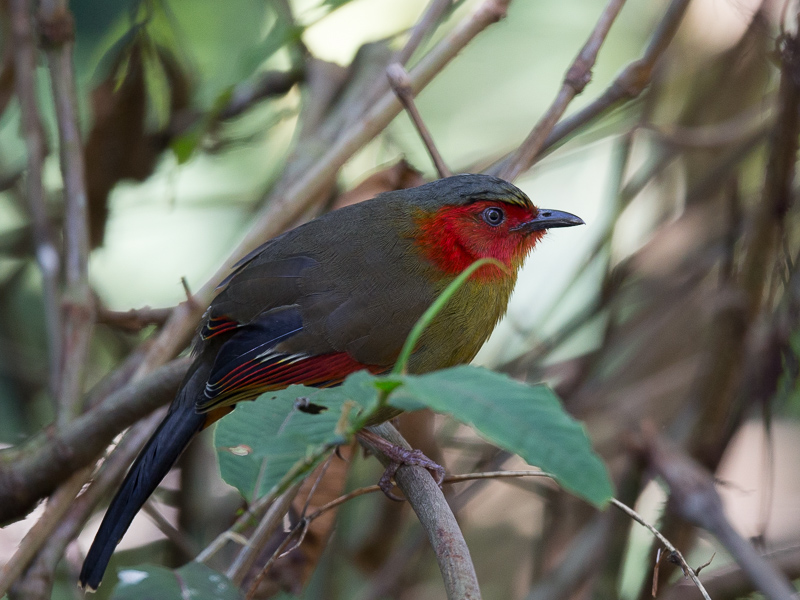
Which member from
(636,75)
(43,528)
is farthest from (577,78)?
(43,528)

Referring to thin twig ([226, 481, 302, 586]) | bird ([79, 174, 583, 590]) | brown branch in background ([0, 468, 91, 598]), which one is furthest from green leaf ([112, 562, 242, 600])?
bird ([79, 174, 583, 590])

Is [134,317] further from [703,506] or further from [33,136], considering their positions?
[703,506]

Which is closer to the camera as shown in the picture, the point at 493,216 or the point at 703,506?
the point at 703,506

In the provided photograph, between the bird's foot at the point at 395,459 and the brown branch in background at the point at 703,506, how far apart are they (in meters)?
0.86

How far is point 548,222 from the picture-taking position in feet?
10.3

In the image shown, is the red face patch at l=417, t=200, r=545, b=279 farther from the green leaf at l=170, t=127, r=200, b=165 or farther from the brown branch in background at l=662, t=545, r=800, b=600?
the brown branch in background at l=662, t=545, r=800, b=600

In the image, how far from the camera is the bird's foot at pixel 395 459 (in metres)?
2.53

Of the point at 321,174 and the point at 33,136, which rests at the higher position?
the point at 33,136

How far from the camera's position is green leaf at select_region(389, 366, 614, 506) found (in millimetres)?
1006

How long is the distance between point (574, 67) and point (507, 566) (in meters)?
2.52

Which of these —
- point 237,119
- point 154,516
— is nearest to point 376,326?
point 154,516

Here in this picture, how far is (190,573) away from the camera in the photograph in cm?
121

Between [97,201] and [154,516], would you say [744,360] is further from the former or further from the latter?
[97,201]

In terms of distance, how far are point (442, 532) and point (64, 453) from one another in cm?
144
